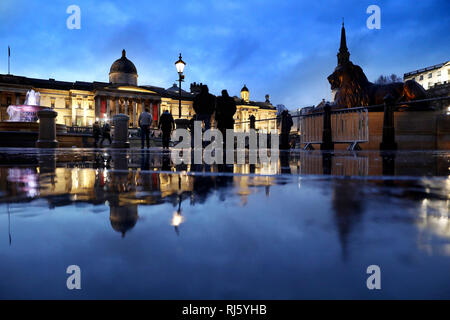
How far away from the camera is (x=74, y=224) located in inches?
51.8

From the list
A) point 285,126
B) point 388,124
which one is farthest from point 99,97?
point 388,124

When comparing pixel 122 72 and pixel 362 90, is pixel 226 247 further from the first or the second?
pixel 122 72

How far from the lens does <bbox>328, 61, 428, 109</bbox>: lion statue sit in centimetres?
1392

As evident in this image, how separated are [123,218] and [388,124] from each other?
12674 mm

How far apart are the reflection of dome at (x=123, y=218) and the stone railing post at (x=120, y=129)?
12265mm

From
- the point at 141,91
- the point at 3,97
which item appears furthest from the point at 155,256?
the point at 3,97

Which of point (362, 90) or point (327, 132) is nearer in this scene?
point (327, 132)

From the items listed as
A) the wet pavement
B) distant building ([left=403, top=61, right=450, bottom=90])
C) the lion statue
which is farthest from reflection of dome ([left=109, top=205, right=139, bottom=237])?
distant building ([left=403, top=61, right=450, bottom=90])

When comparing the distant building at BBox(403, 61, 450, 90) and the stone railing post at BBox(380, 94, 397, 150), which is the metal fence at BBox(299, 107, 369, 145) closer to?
the stone railing post at BBox(380, 94, 397, 150)

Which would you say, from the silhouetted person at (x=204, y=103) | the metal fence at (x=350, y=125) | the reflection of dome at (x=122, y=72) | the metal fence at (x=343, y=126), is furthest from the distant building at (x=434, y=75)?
the silhouetted person at (x=204, y=103)

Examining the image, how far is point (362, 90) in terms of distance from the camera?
49.3 feet

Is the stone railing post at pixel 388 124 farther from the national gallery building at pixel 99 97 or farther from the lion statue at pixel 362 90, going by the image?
the national gallery building at pixel 99 97

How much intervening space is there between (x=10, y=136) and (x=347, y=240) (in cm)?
2097

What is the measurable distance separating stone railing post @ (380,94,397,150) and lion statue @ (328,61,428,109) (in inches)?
103
